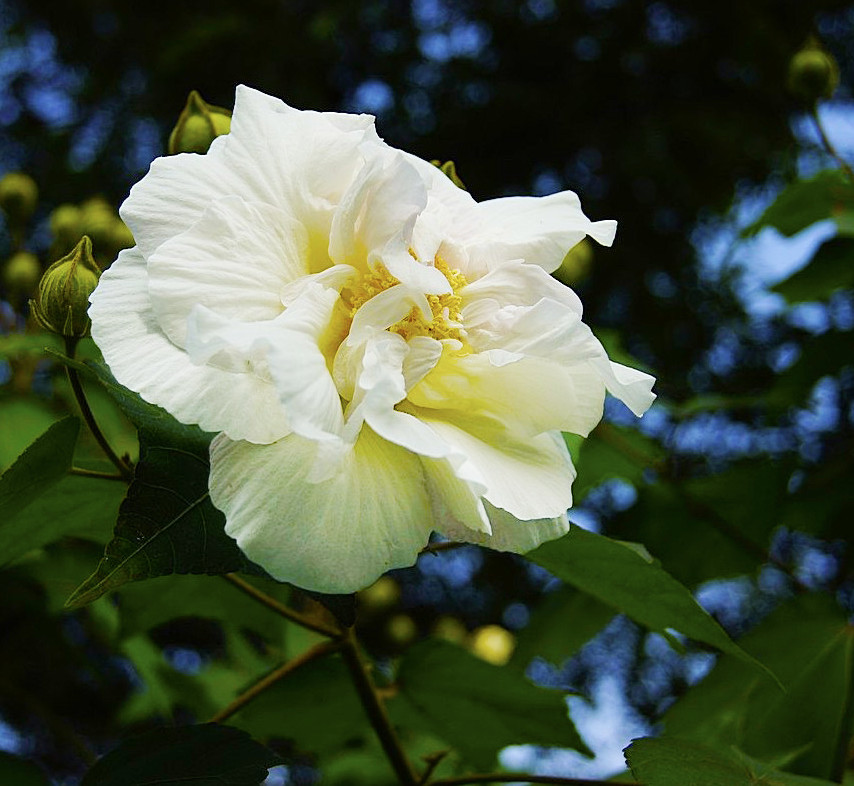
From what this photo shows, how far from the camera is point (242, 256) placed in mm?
601

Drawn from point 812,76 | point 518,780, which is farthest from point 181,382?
point 812,76

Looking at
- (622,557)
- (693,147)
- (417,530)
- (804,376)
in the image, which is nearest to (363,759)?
(804,376)

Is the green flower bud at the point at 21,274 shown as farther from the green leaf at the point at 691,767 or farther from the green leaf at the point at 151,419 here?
the green leaf at the point at 691,767

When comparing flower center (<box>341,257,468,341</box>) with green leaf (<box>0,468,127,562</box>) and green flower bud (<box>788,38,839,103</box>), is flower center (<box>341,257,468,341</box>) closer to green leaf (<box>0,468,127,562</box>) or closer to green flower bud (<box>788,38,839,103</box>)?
green leaf (<box>0,468,127,562</box>)

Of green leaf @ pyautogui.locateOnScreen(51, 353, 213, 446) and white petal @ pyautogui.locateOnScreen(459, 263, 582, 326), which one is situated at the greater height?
white petal @ pyautogui.locateOnScreen(459, 263, 582, 326)

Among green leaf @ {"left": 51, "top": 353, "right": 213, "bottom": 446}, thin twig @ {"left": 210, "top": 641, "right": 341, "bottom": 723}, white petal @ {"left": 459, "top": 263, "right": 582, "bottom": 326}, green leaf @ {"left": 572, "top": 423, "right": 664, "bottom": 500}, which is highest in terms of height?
white petal @ {"left": 459, "top": 263, "right": 582, "bottom": 326}

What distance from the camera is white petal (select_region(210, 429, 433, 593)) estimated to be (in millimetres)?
551

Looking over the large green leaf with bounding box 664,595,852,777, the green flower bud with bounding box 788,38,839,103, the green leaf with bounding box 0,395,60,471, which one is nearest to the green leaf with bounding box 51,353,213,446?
the green leaf with bounding box 0,395,60,471

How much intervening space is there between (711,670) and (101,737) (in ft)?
5.19

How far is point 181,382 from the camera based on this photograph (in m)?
0.57

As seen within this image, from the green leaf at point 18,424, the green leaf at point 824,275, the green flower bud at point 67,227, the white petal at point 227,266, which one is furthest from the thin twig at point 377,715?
the green leaf at point 824,275

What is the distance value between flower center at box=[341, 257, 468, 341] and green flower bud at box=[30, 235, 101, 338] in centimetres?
17

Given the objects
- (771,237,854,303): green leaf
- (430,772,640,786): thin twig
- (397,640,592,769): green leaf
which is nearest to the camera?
(430,772,640,786): thin twig

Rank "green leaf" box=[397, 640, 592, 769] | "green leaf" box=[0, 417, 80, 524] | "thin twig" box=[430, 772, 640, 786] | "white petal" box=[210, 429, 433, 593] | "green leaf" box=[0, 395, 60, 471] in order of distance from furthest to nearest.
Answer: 1. "green leaf" box=[0, 395, 60, 471]
2. "green leaf" box=[397, 640, 592, 769]
3. "thin twig" box=[430, 772, 640, 786]
4. "green leaf" box=[0, 417, 80, 524]
5. "white petal" box=[210, 429, 433, 593]
